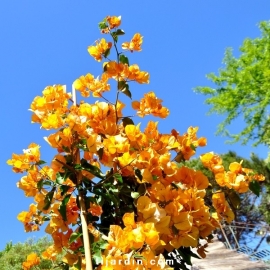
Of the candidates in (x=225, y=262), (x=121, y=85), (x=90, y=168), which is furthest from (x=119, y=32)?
(x=225, y=262)

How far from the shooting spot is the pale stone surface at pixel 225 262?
3764 mm

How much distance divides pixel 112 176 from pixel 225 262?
3507 mm

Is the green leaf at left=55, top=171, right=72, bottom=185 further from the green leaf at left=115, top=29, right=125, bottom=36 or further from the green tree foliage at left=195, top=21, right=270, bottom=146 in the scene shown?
the green tree foliage at left=195, top=21, right=270, bottom=146

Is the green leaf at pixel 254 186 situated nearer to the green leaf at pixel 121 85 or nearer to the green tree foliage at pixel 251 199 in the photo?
the green leaf at pixel 121 85

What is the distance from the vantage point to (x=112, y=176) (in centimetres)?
104

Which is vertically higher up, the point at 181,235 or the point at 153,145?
the point at 153,145

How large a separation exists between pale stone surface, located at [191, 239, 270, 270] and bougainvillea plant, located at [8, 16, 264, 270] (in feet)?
8.37

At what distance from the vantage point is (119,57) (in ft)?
3.96

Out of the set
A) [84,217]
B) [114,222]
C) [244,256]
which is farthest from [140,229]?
[244,256]

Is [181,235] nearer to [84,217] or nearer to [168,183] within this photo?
[168,183]

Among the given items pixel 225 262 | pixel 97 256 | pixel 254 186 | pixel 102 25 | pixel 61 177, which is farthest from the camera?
pixel 225 262

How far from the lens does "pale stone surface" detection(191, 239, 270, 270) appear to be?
148 inches

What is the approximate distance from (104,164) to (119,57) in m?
0.38

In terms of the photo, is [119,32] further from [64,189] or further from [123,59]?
[64,189]
